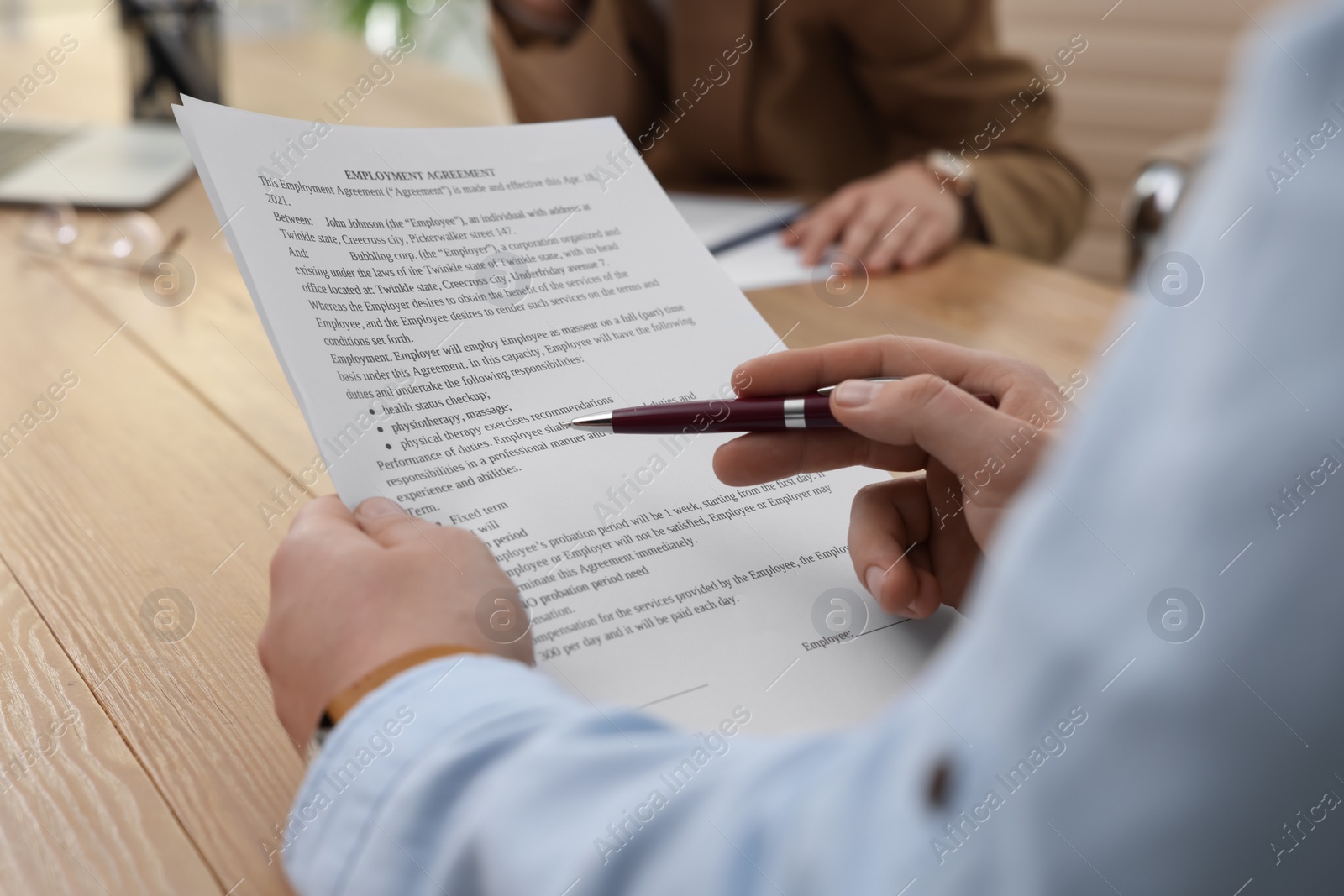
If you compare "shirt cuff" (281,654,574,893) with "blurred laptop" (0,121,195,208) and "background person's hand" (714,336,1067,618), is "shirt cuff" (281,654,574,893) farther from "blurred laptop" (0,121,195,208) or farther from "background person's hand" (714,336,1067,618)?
"blurred laptop" (0,121,195,208)

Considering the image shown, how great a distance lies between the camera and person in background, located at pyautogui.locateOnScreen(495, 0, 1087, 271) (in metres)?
1.14

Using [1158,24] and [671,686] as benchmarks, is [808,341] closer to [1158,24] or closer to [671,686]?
[671,686]

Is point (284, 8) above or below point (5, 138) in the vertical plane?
above

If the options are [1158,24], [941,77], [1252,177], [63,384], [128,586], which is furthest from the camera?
[1158,24]

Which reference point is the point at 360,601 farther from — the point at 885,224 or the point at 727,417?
the point at 885,224

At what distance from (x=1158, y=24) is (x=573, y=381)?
1892 mm

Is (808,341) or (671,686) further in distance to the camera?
(808,341)

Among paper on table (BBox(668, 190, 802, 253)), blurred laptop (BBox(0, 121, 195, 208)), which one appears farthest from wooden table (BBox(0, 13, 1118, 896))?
paper on table (BBox(668, 190, 802, 253))

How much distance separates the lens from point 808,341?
769mm

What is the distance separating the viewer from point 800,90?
121cm

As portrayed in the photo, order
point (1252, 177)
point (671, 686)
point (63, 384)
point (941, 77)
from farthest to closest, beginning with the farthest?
1. point (941, 77)
2. point (63, 384)
3. point (671, 686)
4. point (1252, 177)

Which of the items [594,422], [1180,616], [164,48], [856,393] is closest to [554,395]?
[594,422]

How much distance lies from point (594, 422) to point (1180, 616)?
1.13 feet

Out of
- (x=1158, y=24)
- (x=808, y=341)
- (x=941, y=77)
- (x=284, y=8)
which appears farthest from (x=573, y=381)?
(x=284, y=8)
